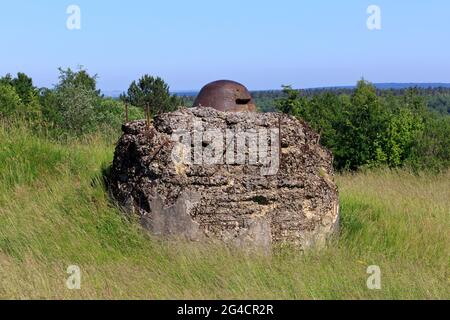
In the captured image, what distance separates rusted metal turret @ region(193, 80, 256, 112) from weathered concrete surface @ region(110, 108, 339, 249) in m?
0.47

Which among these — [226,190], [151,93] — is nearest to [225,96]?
[226,190]

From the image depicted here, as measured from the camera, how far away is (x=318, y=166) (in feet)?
22.0

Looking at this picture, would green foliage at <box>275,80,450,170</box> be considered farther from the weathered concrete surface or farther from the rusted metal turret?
the weathered concrete surface

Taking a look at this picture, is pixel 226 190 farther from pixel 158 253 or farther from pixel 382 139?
pixel 382 139

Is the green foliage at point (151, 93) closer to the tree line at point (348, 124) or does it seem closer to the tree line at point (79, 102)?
the tree line at point (79, 102)

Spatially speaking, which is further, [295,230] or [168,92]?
[168,92]

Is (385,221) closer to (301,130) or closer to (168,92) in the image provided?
(301,130)

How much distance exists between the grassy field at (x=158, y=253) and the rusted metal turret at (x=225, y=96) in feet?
4.88

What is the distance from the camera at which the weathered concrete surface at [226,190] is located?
20.0 ft

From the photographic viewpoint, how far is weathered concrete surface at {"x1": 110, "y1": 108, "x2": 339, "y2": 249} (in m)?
6.09

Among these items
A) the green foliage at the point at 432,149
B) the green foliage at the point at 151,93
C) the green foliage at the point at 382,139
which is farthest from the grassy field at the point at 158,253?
the green foliage at the point at 151,93
